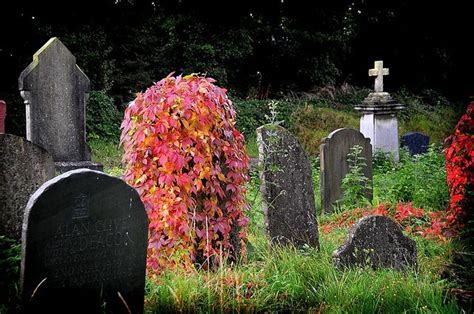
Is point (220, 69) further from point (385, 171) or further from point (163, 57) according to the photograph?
point (385, 171)

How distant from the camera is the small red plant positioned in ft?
18.6

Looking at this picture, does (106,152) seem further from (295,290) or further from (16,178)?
(295,290)

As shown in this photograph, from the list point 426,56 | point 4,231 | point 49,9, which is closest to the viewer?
point 4,231

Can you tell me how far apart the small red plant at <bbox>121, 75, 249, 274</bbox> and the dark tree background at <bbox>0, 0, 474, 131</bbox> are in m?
12.7

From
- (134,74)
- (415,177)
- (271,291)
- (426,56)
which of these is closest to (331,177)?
(415,177)

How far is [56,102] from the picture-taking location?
10672mm

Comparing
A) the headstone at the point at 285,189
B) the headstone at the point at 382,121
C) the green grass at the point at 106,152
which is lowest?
the headstone at the point at 285,189

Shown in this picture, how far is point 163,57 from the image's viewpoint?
73.3 feet

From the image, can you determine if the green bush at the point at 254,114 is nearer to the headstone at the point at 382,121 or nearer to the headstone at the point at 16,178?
the headstone at the point at 382,121

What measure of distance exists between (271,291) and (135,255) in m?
1.07

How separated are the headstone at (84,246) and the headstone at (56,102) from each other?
628 cm

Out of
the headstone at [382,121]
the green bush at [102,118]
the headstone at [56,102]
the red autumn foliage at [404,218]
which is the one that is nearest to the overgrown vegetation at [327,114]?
the headstone at [382,121]

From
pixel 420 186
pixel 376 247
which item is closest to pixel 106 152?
pixel 420 186

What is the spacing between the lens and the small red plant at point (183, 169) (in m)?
5.66
